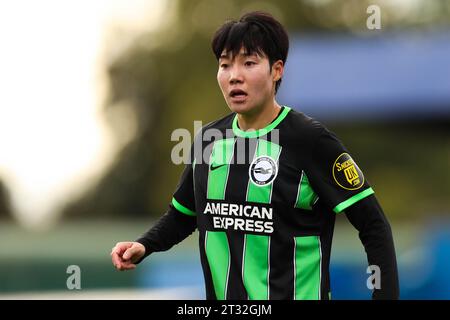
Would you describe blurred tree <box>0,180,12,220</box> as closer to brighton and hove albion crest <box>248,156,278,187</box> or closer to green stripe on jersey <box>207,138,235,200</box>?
green stripe on jersey <box>207,138,235,200</box>

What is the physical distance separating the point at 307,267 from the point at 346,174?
47cm

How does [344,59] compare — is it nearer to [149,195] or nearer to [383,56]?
[383,56]

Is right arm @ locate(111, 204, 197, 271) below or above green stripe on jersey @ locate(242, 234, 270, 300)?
above

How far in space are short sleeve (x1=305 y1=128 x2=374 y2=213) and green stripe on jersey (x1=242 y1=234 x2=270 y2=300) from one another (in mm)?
375

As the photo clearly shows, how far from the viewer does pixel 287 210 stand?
4758 millimetres

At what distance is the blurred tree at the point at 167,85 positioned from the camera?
126 feet

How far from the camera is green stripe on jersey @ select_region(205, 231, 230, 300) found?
484 centimetres

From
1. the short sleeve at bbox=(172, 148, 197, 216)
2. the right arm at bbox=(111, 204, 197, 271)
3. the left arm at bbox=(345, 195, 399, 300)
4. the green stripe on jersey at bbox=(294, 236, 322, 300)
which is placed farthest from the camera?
the short sleeve at bbox=(172, 148, 197, 216)

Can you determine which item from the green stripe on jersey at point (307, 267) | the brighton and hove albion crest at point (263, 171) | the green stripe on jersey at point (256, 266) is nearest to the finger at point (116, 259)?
the green stripe on jersey at point (256, 266)

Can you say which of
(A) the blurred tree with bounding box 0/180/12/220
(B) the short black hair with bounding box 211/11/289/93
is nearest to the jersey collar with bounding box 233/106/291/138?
(B) the short black hair with bounding box 211/11/289/93

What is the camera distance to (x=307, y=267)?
477 centimetres

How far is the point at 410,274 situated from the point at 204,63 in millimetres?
26545
